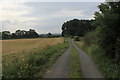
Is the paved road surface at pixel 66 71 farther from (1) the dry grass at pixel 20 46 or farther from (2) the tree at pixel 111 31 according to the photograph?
(1) the dry grass at pixel 20 46

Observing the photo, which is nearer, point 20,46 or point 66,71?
point 66,71

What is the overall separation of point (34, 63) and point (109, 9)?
6.92m

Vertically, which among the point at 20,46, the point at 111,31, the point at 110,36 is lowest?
the point at 20,46

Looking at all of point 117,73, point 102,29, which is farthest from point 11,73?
point 102,29

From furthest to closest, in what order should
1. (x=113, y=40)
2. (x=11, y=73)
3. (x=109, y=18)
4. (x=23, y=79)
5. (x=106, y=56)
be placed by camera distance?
(x=106, y=56)
(x=113, y=40)
(x=109, y=18)
(x=11, y=73)
(x=23, y=79)

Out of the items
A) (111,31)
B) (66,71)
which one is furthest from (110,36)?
(66,71)

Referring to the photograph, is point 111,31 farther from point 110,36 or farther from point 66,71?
point 66,71

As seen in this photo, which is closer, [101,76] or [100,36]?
[101,76]

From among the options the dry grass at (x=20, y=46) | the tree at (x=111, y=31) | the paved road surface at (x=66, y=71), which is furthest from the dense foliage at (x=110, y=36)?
the dry grass at (x=20, y=46)

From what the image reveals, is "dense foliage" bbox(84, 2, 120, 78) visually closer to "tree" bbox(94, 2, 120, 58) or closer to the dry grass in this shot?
"tree" bbox(94, 2, 120, 58)

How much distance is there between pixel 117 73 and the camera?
7.86m

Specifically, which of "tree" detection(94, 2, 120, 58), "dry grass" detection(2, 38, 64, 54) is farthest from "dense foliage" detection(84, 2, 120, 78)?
"dry grass" detection(2, 38, 64, 54)

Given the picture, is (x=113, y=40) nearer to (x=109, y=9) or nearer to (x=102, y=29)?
(x=102, y=29)

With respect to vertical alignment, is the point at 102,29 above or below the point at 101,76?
above
